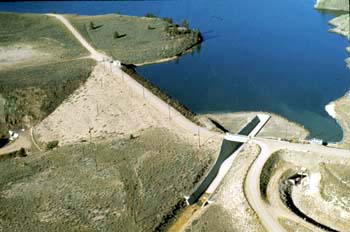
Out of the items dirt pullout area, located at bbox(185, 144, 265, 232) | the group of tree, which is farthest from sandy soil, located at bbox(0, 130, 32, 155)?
the group of tree

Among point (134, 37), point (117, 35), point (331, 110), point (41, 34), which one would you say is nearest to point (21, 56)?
point (41, 34)

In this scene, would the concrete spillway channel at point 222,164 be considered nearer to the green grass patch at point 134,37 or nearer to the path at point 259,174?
the path at point 259,174

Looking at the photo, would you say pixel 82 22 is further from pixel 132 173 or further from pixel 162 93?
pixel 132 173

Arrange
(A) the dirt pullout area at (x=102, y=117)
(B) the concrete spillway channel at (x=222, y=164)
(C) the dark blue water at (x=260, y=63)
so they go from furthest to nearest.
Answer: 1. (C) the dark blue water at (x=260, y=63)
2. (A) the dirt pullout area at (x=102, y=117)
3. (B) the concrete spillway channel at (x=222, y=164)

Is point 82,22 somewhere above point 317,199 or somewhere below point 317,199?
above

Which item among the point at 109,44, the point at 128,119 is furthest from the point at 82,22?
the point at 128,119

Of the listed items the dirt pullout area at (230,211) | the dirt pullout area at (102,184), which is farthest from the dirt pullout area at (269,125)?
the dirt pullout area at (230,211)

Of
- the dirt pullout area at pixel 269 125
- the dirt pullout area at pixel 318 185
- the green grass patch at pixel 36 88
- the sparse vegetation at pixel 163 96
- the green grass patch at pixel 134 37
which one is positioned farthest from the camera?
the green grass patch at pixel 134 37
